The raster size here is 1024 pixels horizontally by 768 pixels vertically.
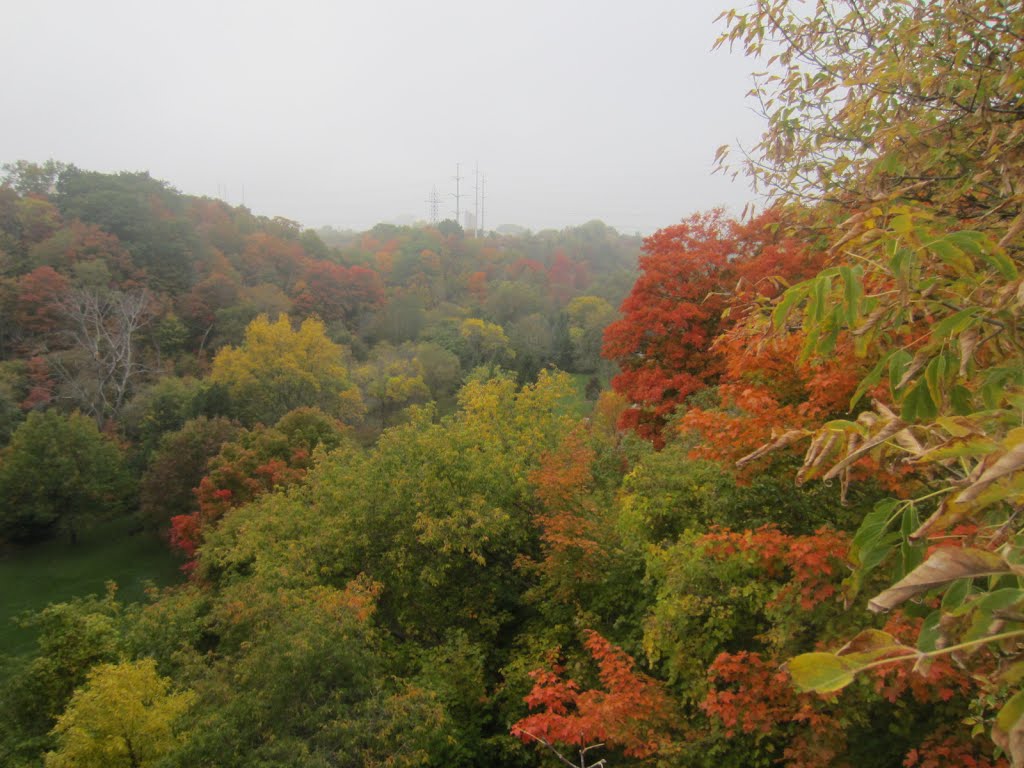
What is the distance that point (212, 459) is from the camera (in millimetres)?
17547

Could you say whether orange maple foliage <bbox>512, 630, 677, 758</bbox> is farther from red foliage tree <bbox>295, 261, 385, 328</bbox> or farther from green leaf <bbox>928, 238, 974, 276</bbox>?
red foliage tree <bbox>295, 261, 385, 328</bbox>

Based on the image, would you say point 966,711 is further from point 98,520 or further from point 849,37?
point 98,520

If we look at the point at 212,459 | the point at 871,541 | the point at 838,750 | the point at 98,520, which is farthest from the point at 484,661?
the point at 98,520

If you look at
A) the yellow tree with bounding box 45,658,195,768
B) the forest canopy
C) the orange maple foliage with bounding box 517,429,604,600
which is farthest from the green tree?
the orange maple foliage with bounding box 517,429,604,600

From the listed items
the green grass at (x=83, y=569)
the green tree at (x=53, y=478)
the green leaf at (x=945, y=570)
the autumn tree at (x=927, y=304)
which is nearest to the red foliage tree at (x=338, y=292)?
the green tree at (x=53, y=478)

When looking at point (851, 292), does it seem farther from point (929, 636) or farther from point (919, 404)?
point (929, 636)

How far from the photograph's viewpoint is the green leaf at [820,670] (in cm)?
114

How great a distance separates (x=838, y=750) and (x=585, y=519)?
4538 mm

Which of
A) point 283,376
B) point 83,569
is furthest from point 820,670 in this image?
point 283,376

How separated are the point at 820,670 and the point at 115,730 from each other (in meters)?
8.05

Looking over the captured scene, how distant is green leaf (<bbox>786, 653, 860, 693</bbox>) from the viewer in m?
1.14

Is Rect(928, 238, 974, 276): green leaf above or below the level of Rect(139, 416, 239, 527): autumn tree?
above

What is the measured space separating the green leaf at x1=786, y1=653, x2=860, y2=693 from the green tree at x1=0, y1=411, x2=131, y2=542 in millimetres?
23166

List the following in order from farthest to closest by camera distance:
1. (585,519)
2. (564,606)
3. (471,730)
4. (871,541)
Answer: (585,519) → (564,606) → (471,730) → (871,541)
